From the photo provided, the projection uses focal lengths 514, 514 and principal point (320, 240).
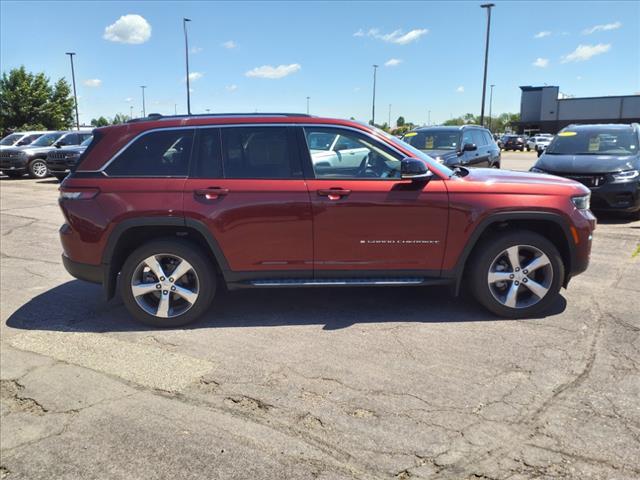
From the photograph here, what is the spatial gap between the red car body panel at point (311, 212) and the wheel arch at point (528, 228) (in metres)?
0.02

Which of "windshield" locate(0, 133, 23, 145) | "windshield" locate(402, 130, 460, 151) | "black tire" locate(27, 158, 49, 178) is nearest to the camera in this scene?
"windshield" locate(402, 130, 460, 151)

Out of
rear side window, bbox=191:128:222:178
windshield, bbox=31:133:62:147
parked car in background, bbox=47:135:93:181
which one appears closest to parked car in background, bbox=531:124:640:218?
rear side window, bbox=191:128:222:178

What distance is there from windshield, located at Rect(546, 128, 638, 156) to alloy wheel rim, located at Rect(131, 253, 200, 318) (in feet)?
27.5

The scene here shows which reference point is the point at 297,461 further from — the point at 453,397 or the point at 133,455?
the point at 453,397

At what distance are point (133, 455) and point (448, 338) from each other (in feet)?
8.19

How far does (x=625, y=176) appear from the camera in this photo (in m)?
8.65

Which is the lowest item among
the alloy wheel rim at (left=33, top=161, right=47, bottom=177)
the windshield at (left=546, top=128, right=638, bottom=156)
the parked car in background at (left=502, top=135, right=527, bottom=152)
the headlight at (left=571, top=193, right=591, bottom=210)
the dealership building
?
the alloy wheel rim at (left=33, top=161, right=47, bottom=177)

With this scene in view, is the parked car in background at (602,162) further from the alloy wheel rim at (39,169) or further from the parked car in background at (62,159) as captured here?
the alloy wheel rim at (39,169)

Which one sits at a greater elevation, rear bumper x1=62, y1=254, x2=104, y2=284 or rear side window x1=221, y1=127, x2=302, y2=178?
rear side window x1=221, y1=127, x2=302, y2=178

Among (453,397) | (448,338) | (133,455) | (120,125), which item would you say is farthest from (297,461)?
(120,125)

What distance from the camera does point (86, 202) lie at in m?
4.38

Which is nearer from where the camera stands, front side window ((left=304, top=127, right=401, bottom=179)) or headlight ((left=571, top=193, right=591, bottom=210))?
front side window ((left=304, top=127, right=401, bottom=179))

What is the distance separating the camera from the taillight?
172 inches

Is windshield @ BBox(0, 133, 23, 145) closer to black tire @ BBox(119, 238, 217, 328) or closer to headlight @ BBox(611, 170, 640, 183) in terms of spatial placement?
black tire @ BBox(119, 238, 217, 328)
